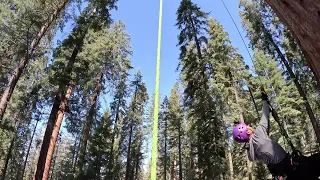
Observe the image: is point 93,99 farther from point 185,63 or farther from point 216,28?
point 216,28

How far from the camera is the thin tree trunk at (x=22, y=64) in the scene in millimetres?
11914

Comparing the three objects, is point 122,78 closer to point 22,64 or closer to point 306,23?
point 22,64

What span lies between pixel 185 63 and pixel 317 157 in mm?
17487

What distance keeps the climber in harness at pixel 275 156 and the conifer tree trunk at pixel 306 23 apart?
1067 millimetres

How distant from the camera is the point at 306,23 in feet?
7.66

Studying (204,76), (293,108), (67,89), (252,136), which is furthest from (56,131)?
(293,108)

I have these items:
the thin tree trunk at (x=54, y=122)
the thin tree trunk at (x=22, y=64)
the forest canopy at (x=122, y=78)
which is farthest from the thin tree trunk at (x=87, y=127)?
the thin tree trunk at (x=22, y=64)

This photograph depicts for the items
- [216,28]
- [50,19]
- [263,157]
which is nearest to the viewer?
[263,157]

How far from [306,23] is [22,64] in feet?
41.3

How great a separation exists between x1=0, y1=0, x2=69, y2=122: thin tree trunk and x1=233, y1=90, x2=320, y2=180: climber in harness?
11.2 m

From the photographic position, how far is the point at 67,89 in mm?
14594

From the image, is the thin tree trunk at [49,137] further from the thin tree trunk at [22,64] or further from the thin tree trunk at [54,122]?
the thin tree trunk at [22,64]

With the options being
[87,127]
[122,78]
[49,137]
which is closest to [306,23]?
[49,137]

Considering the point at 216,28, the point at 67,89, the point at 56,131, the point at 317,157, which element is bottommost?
the point at 317,157
